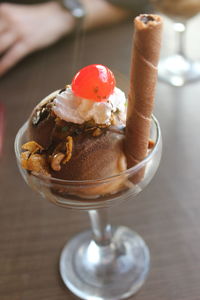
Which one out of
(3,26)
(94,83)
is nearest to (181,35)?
(3,26)

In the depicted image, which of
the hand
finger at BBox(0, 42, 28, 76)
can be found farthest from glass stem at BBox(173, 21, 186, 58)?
finger at BBox(0, 42, 28, 76)

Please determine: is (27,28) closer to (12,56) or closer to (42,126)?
(12,56)

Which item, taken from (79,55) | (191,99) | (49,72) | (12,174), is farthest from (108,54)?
(12,174)

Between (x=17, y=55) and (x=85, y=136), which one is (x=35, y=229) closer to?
(x=85, y=136)

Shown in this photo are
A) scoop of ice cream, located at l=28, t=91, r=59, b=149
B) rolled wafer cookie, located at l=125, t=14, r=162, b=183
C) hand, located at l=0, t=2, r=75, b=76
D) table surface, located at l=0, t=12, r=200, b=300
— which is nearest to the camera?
rolled wafer cookie, located at l=125, t=14, r=162, b=183

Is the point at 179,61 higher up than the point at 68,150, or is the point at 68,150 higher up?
the point at 68,150

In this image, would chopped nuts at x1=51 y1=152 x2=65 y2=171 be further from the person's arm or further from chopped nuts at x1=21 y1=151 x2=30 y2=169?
the person's arm
